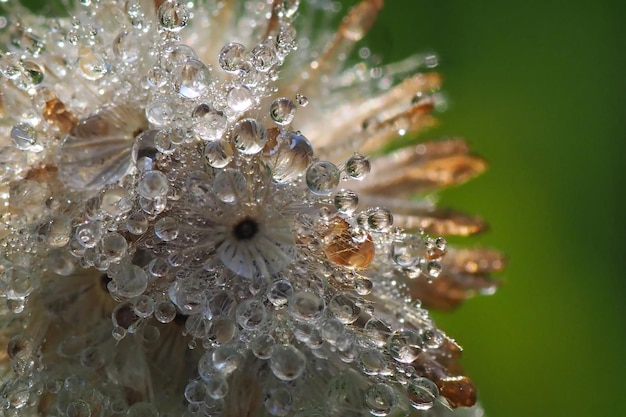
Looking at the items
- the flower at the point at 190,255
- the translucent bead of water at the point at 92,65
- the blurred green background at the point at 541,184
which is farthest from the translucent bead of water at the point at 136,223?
the blurred green background at the point at 541,184

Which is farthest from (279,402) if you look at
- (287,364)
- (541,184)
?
(541,184)

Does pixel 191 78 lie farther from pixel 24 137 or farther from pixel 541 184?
pixel 541 184

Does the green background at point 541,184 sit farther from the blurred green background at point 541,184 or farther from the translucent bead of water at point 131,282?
the translucent bead of water at point 131,282

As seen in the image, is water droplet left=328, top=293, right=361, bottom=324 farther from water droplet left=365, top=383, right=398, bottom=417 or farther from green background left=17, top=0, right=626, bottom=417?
green background left=17, top=0, right=626, bottom=417

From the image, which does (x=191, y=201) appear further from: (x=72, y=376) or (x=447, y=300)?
(x=447, y=300)

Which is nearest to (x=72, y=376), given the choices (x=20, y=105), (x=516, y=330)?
(x=20, y=105)
